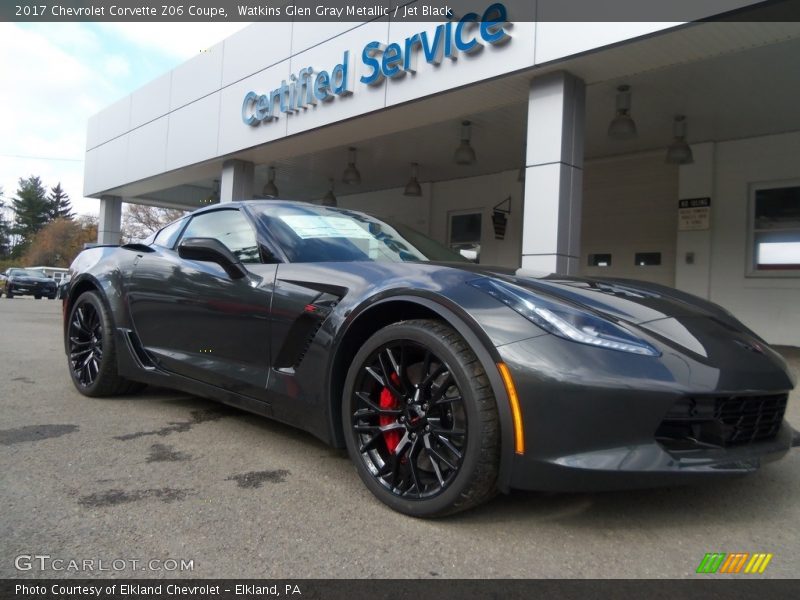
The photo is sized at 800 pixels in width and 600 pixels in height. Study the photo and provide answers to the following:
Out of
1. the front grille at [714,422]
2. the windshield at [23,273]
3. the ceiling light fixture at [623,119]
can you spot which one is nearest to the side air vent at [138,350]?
the front grille at [714,422]

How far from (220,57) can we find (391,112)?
549cm

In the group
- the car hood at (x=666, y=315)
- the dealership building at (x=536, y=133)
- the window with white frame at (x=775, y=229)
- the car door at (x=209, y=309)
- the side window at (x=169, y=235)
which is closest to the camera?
the car hood at (x=666, y=315)

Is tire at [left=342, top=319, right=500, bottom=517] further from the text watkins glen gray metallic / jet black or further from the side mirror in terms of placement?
the side mirror

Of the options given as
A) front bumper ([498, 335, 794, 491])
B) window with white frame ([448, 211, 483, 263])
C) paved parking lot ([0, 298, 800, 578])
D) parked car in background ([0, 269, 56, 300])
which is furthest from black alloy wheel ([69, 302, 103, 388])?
parked car in background ([0, 269, 56, 300])

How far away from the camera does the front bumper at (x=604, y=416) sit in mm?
1811

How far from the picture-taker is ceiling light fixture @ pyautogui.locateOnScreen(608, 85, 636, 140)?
24.8 feet

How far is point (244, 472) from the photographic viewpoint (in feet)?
8.70

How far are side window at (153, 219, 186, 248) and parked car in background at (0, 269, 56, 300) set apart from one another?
2806 cm

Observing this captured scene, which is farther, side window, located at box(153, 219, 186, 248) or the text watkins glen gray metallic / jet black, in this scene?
side window, located at box(153, 219, 186, 248)

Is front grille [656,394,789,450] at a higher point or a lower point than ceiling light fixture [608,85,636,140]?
lower

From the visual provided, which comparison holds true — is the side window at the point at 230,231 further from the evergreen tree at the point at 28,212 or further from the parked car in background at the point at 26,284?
the evergreen tree at the point at 28,212
